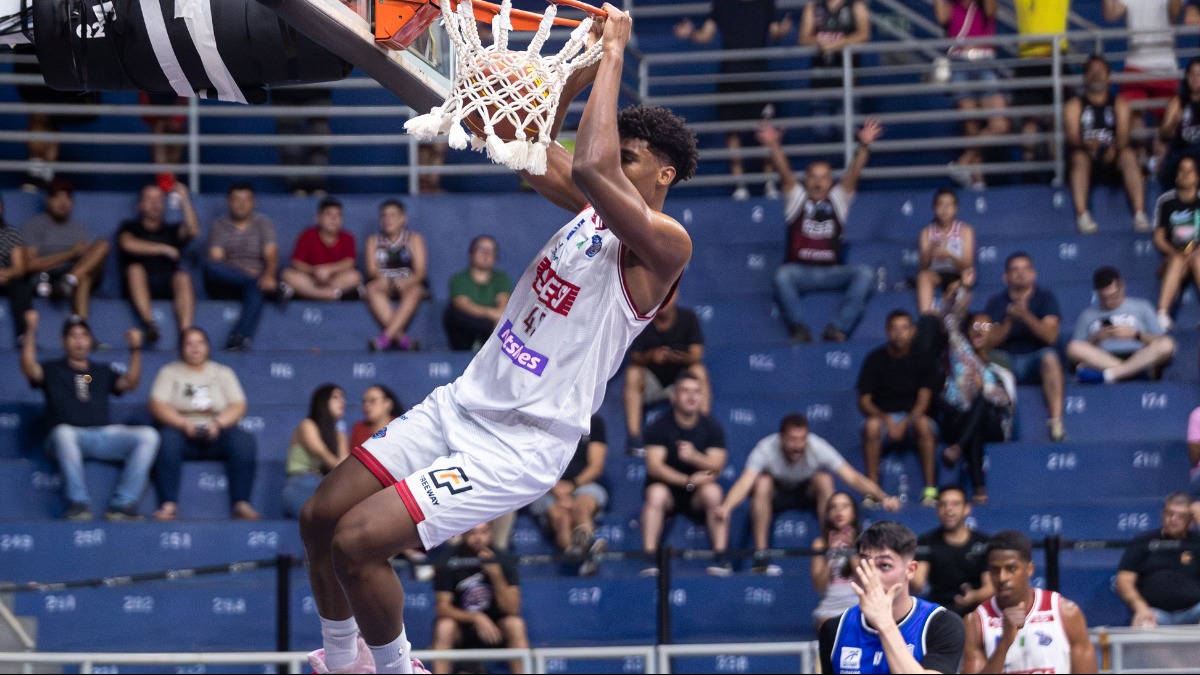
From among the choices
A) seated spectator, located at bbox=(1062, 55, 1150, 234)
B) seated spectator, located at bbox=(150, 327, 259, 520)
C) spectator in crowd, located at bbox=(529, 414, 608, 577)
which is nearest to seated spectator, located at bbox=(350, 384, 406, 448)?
seated spectator, located at bbox=(150, 327, 259, 520)

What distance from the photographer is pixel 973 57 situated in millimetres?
13625

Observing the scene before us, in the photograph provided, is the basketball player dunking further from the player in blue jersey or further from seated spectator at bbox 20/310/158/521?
seated spectator at bbox 20/310/158/521

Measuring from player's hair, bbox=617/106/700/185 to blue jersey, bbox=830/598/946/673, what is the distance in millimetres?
2082

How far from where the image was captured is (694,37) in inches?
554

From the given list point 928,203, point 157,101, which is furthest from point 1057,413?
point 157,101

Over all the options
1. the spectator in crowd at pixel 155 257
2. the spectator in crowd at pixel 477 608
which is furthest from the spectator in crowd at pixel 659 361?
the spectator in crowd at pixel 155 257

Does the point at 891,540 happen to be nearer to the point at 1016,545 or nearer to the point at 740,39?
the point at 1016,545

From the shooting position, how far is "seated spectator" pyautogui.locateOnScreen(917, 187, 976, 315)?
11891 mm

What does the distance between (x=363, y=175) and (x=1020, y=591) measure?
25.6ft

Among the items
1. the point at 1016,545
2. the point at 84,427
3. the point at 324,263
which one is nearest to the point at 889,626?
the point at 1016,545

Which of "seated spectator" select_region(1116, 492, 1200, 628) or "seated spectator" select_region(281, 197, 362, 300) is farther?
"seated spectator" select_region(281, 197, 362, 300)

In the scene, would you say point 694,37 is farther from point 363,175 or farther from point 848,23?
point 363,175

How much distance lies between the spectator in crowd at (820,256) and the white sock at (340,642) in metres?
7.28

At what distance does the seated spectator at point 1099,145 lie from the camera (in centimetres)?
1253
